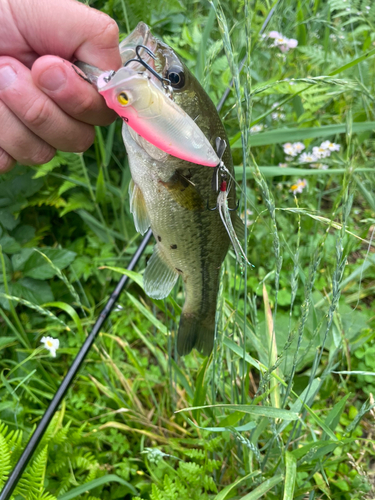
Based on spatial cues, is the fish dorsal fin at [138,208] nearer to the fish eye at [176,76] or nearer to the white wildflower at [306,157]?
the fish eye at [176,76]

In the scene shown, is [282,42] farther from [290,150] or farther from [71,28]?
[71,28]

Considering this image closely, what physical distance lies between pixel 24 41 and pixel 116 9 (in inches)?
50.0

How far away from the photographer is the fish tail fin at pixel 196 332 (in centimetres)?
129

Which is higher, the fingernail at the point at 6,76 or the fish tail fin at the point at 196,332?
the fingernail at the point at 6,76

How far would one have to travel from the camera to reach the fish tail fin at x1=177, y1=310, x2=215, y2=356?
1290mm

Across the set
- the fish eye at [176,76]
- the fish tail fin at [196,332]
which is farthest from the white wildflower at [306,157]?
the fish eye at [176,76]

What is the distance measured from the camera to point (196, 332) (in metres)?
1.31

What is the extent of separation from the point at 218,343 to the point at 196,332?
171 mm

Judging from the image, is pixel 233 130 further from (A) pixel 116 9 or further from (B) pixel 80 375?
(B) pixel 80 375

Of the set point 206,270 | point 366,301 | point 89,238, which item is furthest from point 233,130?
point 206,270

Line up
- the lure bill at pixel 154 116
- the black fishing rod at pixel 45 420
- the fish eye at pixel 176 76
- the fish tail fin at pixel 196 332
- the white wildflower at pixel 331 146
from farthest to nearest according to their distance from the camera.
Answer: the white wildflower at pixel 331 146
the fish tail fin at pixel 196 332
the black fishing rod at pixel 45 420
the fish eye at pixel 176 76
the lure bill at pixel 154 116

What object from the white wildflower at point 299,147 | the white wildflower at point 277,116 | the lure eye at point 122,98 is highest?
the lure eye at point 122,98

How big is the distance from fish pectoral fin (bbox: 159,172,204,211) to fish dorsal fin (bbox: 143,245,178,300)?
210 millimetres

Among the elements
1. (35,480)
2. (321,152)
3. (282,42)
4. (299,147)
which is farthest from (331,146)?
(35,480)
